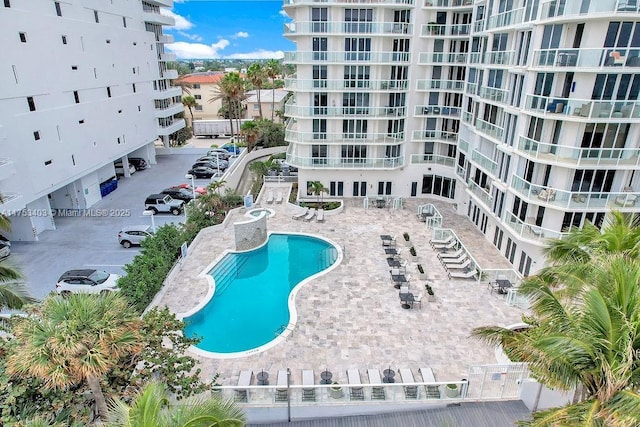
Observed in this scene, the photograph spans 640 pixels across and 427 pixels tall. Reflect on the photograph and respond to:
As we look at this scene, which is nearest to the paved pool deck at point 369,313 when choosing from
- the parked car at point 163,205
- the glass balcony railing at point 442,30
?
the parked car at point 163,205

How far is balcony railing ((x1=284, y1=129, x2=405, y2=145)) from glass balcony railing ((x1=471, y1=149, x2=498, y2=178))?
294 inches

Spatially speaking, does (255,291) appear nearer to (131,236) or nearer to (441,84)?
(131,236)

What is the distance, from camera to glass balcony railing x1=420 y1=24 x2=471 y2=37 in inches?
1218

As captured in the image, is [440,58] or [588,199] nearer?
[588,199]

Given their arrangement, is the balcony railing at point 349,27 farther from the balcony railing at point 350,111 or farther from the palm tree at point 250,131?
the palm tree at point 250,131

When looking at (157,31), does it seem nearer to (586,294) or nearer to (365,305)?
(365,305)

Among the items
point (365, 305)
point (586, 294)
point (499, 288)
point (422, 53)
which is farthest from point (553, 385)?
point (422, 53)

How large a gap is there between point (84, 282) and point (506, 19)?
95.5ft

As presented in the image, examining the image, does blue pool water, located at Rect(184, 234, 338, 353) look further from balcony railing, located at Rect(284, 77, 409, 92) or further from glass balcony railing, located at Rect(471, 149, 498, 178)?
balcony railing, located at Rect(284, 77, 409, 92)

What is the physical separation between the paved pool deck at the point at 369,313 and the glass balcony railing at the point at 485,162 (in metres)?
5.16

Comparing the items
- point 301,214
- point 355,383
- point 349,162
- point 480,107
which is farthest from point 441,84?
point 355,383

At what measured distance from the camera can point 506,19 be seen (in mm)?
23344

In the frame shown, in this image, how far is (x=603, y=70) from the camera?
17500 millimetres

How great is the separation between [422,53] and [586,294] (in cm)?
2869
